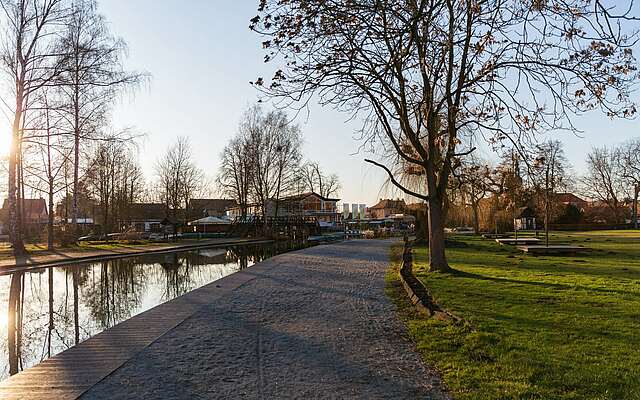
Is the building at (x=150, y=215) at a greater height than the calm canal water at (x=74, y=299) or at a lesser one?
greater

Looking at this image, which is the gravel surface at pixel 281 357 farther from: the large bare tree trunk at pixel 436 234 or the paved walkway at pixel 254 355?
the large bare tree trunk at pixel 436 234

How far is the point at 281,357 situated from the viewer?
18.7 ft

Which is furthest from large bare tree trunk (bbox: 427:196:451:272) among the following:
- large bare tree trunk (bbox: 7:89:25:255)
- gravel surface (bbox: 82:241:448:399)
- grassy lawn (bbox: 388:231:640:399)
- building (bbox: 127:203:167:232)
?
building (bbox: 127:203:167:232)

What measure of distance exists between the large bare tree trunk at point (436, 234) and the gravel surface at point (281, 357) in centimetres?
381

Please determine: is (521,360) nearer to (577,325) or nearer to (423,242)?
(577,325)

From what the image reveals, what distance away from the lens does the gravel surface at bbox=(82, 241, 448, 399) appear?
4.52 meters

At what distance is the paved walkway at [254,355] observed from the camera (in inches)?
180

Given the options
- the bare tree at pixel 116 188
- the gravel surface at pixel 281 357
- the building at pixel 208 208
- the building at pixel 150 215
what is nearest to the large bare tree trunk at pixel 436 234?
the gravel surface at pixel 281 357

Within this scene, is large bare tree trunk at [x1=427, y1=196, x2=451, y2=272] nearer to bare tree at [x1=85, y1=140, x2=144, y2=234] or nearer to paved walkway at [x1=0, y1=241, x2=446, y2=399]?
paved walkway at [x1=0, y1=241, x2=446, y2=399]

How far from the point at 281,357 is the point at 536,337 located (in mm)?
2928

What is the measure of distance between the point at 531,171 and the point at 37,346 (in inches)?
384

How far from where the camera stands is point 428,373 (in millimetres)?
4930

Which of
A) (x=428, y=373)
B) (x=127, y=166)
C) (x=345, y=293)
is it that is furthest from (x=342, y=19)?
(x=127, y=166)

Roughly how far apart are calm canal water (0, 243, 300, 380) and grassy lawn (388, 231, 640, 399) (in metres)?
4.90
